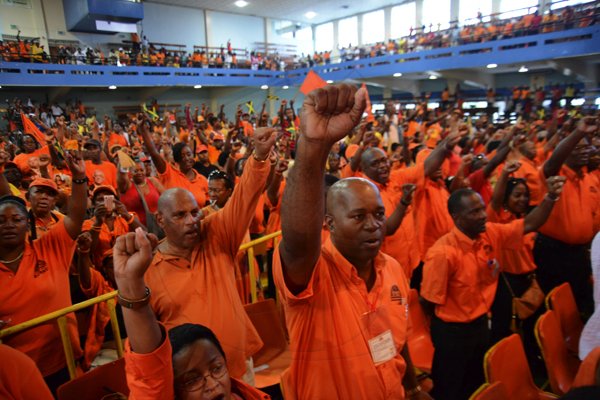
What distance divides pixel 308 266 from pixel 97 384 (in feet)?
5.07

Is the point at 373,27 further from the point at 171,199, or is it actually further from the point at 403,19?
the point at 171,199

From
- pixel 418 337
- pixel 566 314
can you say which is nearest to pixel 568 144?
pixel 566 314

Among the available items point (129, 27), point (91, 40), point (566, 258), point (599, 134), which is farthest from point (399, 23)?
point (566, 258)

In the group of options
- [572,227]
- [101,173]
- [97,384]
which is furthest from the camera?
[101,173]

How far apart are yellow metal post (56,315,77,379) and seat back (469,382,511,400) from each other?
2191 mm

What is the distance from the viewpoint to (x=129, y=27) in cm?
1894

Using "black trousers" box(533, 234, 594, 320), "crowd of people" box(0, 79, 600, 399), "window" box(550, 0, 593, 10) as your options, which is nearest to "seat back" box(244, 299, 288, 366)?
"crowd of people" box(0, 79, 600, 399)

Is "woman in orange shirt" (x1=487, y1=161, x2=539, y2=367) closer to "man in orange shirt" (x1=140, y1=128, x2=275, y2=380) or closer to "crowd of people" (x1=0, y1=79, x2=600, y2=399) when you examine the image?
"crowd of people" (x1=0, y1=79, x2=600, y2=399)

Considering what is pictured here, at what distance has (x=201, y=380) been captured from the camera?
1317 mm

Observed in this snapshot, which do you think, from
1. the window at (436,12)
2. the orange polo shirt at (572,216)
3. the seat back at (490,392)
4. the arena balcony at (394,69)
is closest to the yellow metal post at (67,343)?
the seat back at (490,392)

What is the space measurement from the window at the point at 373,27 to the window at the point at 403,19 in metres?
0.81

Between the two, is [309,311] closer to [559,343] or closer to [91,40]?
[559,343]

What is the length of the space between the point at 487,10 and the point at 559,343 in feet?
73.7

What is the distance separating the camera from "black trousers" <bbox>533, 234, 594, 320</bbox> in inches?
139
